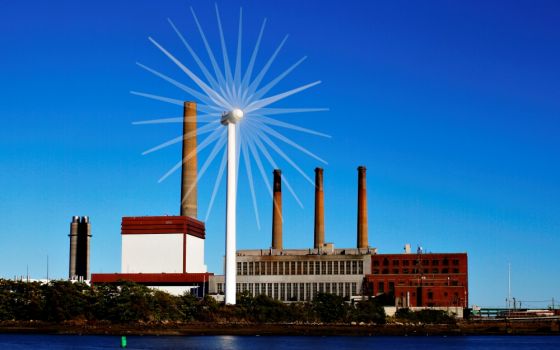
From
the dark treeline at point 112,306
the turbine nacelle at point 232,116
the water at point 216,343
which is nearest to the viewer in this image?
the water at point 216,343

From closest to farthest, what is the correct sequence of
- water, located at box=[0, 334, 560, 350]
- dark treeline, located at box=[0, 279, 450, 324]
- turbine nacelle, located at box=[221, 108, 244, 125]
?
water, located at box=[0, 334, 560, 350] → turbine nacelle, located at box=[221, 108, 244, 125] → dark treeline, located at box=[0, 279, 450, 324]

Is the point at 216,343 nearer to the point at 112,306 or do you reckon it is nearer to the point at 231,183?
the point at 231,183

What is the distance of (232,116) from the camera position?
155750 mm

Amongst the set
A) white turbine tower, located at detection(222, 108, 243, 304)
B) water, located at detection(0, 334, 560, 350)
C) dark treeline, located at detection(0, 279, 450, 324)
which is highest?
white turbine tower, located at detection(222, 108, 243, 304)

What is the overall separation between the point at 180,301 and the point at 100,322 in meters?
16.4

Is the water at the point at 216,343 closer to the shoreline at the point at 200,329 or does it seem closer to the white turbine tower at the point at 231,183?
the shoreline at the point at 200,329

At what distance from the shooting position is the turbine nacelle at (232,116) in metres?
155

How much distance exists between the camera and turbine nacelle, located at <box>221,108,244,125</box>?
6112 inches

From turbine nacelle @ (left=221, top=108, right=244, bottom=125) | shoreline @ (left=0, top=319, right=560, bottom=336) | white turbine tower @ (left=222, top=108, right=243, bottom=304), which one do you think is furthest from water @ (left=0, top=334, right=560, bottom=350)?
turbine nacelle @ (left=221, top=108, right=244, bottom=125)

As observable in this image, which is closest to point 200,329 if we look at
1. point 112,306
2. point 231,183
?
point 112,306

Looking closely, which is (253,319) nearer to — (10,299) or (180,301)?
(180,301)

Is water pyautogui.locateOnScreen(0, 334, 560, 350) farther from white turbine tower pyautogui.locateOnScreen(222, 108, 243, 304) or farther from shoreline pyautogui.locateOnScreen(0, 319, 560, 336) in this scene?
white turbine tower pyautogui.locateOnScreen(222, 108, 243, 304)

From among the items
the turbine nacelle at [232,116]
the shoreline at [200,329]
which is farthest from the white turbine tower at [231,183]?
the shoreline at [200,329]

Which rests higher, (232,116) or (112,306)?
(232,116)
